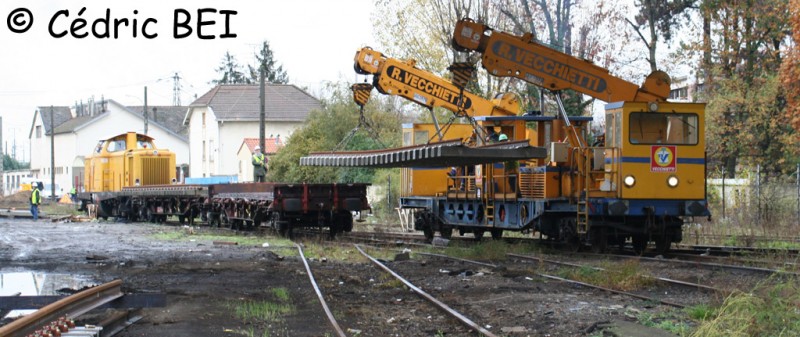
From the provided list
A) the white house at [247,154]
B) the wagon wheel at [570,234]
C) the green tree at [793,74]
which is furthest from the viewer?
the white house at [247,154]

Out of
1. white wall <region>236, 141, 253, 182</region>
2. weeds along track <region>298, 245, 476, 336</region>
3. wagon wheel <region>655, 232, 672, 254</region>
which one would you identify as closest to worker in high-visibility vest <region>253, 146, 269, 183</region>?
weeds along track <region>298, 245, 476, 336</region>

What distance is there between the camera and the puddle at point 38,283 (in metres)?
11.7

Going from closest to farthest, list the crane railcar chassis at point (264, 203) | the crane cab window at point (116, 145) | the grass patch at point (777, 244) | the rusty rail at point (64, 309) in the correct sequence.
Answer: the rusty rail at point (64, 309) → the grass patch at point (777, 244) → the crane railcar chassis at point (264, 203) → the crane cab window at point (116, 145)

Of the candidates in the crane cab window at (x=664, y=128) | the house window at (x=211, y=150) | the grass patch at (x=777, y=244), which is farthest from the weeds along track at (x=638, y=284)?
the house window at (x=211, y=150)

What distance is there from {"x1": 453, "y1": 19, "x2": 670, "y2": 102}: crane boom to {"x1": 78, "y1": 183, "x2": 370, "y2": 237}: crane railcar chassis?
24.9 feet

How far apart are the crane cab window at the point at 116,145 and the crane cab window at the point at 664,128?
27440 millimetres

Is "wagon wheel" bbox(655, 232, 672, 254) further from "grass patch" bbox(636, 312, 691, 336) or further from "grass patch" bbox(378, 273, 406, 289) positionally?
"grass patch" bbox(636, 312, 691, 336)

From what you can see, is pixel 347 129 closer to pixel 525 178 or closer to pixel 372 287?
pixel 525 178

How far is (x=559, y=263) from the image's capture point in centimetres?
1549

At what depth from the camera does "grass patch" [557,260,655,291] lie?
12.2 metres

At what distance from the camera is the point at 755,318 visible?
8.58 m

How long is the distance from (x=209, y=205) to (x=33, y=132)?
261 feet

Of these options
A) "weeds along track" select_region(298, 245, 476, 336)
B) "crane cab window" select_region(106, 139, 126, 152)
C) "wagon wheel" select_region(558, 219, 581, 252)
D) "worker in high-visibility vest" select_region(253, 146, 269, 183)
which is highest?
"crane cab window" select_region(106, 139, 126, 152)

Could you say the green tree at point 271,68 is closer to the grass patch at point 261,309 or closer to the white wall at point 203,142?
the white wall at point 203,142
